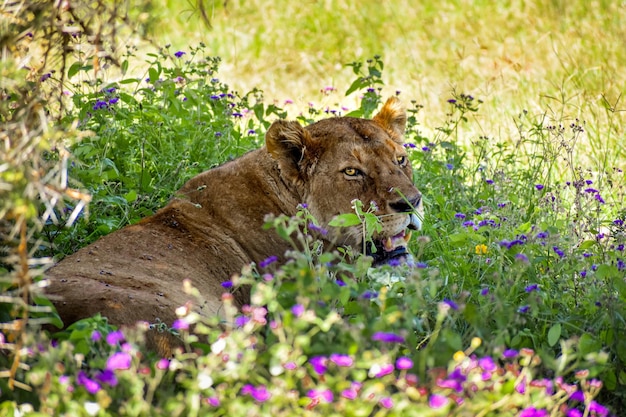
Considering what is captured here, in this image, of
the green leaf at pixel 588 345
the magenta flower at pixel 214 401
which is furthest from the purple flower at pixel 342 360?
the green leaf at pixel 588 345

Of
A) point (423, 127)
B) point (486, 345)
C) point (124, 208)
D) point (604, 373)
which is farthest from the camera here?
point (423, 127)

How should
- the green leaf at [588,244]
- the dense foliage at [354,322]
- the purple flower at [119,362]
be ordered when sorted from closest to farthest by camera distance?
1. the purple flower at [119,362]
2. the dense foliage at [354,322]
3. the green leaf at [588,244]

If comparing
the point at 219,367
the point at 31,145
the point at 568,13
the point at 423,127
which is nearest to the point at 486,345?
the point at 219,367

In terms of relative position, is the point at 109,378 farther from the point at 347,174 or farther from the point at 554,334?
the point at 347,174

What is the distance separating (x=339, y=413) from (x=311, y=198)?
8.36 ft

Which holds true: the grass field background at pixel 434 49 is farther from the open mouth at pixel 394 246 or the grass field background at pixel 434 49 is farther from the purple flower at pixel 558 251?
the purple flower at pixel 558 251

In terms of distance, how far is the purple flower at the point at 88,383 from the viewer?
116 inches

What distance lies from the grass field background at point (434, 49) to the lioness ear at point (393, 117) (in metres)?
2.77

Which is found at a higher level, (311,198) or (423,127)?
(311,198)

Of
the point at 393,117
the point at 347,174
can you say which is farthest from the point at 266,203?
the point at 393,117

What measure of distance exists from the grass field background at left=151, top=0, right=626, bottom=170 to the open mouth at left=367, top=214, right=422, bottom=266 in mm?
3395

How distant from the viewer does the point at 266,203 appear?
5.46 meters

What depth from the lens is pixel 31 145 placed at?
3086 millimetres

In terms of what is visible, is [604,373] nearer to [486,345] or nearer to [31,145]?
[486,345]
